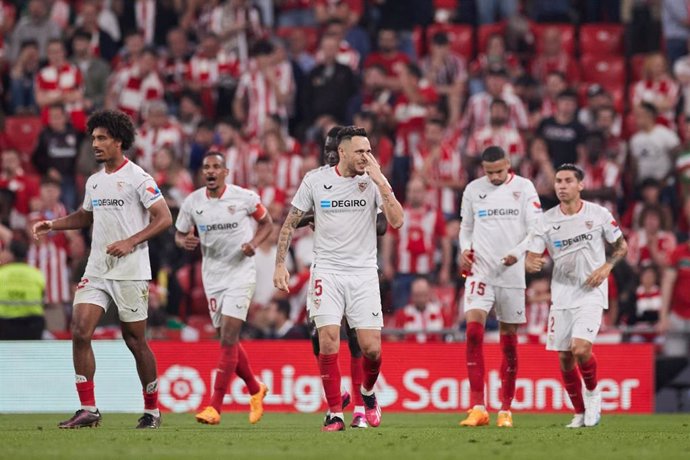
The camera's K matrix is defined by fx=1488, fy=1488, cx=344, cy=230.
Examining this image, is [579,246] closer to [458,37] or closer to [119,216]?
[119,216]

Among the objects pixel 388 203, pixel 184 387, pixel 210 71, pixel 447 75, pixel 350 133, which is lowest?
pixel 184 387

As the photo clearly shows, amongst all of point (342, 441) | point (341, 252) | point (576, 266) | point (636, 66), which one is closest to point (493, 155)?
point (576, 266)

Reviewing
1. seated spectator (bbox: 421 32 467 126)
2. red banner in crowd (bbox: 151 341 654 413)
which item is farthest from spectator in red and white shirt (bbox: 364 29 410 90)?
red banner in crowd (bbox: 151 341 654 413)

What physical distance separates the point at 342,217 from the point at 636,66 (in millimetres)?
13145

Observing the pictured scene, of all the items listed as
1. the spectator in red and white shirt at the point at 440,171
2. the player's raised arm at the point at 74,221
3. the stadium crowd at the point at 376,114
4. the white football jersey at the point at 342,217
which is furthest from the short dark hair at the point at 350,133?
the spectator in red and white shirt at the point at 440,171

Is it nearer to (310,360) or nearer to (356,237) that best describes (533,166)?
(310,360)

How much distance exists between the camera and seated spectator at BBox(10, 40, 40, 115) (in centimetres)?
2397

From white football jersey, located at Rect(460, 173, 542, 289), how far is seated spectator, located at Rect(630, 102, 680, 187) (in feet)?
24.7

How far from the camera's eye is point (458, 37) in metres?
25.2

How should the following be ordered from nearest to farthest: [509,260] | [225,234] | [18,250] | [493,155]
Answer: [509,260]
[493,155]
[225,234]
[18,250]

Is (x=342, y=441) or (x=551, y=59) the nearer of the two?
(x=342, y=441)

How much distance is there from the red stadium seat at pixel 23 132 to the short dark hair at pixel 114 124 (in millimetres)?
10215

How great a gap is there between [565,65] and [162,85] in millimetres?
6655

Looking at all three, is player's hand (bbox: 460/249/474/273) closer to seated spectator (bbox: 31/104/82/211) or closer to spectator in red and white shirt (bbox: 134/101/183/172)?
spectator in red and white shirt (bbox: 134/101/183/172)
